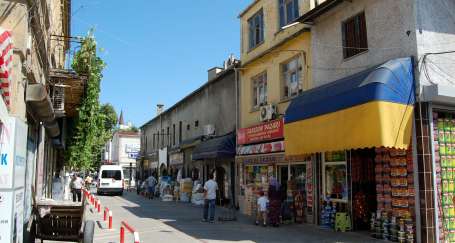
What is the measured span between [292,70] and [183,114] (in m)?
17.7

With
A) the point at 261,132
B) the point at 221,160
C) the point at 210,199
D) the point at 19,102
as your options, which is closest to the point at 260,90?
the point at 261,132

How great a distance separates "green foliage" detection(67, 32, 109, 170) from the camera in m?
16.8

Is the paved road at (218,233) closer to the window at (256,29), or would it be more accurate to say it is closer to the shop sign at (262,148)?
the shop sign at (262,148)

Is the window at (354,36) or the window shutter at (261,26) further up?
the window shutter at (261,26)

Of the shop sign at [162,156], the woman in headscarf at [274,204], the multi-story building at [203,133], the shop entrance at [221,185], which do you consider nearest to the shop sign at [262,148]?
the multi-story building at [203,133]

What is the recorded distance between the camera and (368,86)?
1076 centimetres

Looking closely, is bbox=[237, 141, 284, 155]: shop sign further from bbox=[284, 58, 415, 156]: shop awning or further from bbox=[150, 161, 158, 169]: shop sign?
bbox=[150, 161, 158, 169]: shop sign

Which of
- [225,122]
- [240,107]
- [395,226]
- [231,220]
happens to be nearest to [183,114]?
[225,122]

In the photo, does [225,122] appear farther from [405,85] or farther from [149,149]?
[149,149]

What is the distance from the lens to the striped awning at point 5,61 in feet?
24.0

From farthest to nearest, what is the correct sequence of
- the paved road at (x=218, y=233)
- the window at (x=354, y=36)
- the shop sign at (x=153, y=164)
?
the shop sign at (x=153, y=164), the window at (x=354, y=36), the paved road at (x=218, y=233)

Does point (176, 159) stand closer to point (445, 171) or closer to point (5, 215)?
point (445, 171)

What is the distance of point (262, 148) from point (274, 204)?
3.31 m

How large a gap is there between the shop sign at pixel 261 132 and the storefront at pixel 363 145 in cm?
215
